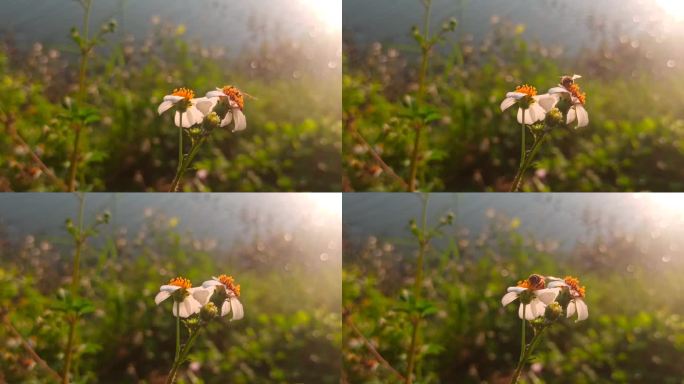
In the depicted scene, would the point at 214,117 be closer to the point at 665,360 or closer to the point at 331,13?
the point at 331,13

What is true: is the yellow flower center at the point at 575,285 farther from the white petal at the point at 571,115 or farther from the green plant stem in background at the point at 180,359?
the green plant stem in background at the point at 180,359

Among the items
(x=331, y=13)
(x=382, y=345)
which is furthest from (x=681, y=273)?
(x=331, y=13)

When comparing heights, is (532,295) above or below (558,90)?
below

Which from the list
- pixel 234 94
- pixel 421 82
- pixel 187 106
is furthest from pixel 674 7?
pixel 187 106

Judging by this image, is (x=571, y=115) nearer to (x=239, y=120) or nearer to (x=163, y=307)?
(x=239, y=120)

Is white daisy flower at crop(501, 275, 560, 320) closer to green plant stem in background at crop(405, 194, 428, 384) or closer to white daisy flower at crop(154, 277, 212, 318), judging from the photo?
green plant stem in background at crop(405, 194, 428, 384)

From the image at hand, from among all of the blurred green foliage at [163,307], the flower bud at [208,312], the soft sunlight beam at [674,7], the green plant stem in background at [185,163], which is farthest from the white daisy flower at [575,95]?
the flower bud at [208,312]
